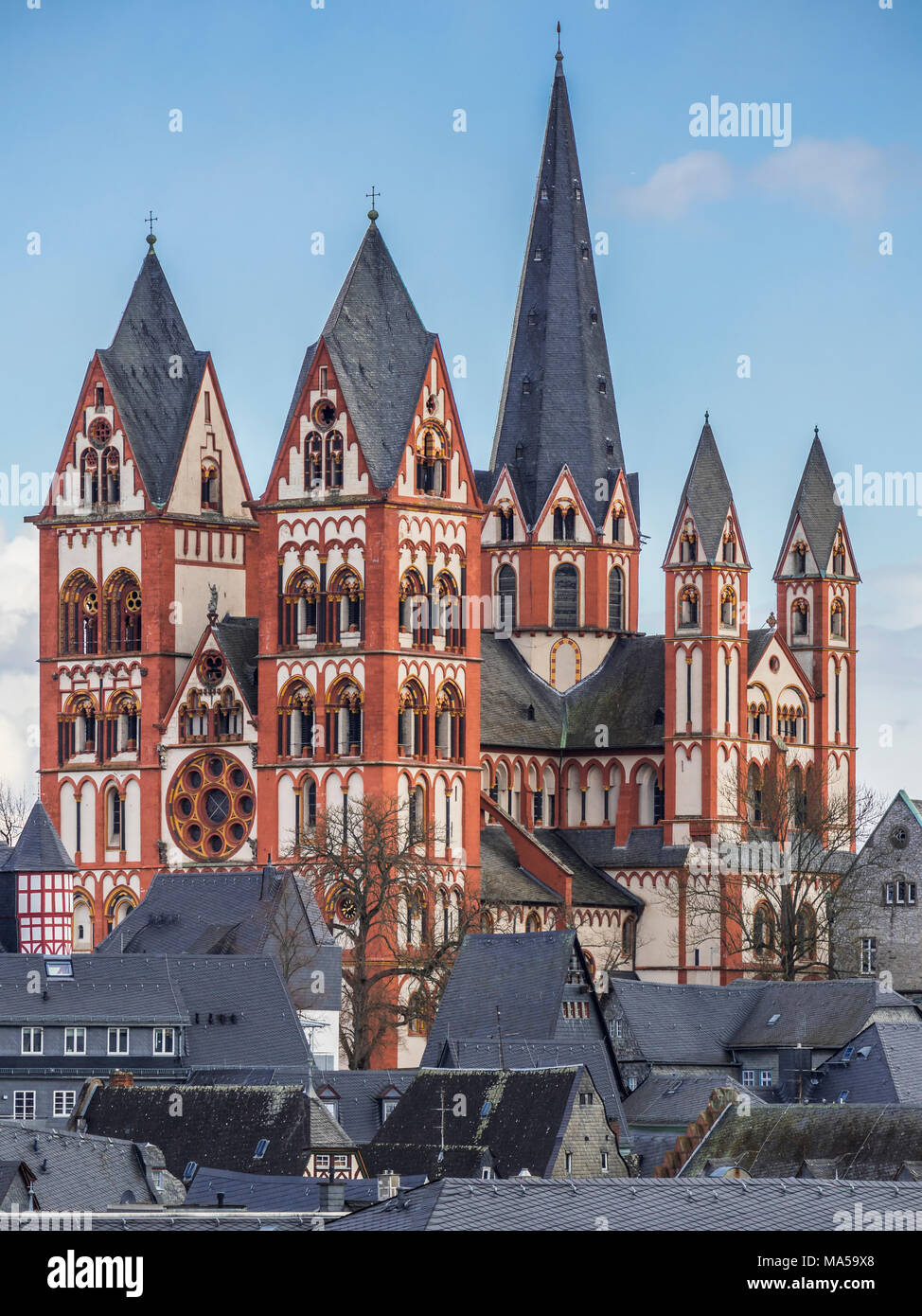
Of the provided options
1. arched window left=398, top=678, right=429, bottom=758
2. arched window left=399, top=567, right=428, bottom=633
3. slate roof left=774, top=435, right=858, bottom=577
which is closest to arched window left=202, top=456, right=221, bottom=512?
arched window left=399, top=567, right=428, bottom=633

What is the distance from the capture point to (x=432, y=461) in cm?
13350

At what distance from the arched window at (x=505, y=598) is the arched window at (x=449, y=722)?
1443cm

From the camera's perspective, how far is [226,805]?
442ft

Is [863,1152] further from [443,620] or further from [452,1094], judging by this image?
[443,620]

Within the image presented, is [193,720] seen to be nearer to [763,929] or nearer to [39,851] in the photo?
[39,851]

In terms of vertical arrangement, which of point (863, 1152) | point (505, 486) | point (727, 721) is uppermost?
point (505, 486)

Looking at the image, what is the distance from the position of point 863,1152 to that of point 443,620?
49.3 metres

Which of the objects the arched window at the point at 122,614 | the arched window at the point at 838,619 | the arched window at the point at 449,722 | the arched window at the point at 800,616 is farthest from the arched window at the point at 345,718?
the arched window at the point at 838,619

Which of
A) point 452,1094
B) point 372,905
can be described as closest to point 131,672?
point 372,905

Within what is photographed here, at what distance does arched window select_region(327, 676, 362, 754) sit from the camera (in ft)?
432

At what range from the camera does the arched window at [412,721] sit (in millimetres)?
132125

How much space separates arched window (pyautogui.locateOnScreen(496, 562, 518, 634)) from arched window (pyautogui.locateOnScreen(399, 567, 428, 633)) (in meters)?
15.6

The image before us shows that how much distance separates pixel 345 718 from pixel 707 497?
17.7 meters
